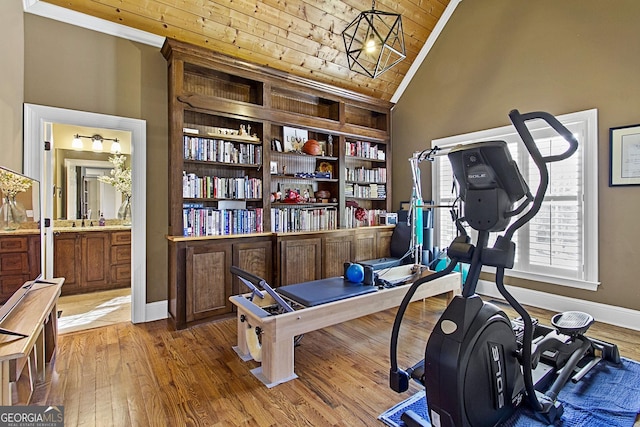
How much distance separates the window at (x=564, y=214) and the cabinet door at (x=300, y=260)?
7.76 feet

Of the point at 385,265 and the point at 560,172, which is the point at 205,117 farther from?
the point at 560,172

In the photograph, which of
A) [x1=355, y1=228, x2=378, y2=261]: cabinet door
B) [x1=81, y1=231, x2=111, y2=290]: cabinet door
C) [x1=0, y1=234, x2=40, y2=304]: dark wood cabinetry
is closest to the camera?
[x1=0, y1=234, x2=40, y2=304]: dark wood cabinetry

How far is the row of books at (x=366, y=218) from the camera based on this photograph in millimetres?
4797

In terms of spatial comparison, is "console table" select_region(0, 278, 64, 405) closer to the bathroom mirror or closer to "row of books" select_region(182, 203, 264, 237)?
"row of books" select_region(182, 203, 264, 237)

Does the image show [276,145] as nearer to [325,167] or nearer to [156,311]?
[325,167]

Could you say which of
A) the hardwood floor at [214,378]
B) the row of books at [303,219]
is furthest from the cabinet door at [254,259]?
the hardwood floor at [214,378]

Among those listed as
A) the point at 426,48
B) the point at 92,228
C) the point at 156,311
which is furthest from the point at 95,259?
the point at 426,48

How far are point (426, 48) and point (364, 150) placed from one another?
1720 mm

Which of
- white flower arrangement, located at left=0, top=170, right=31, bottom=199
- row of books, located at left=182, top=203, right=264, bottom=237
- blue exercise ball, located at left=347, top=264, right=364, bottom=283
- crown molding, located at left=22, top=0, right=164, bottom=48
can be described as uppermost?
crown molding, located at left=22, top=0, right=164, bottom=48

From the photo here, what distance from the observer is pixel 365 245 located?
4.68 metres

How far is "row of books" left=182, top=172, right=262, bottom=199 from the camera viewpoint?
3.50 m

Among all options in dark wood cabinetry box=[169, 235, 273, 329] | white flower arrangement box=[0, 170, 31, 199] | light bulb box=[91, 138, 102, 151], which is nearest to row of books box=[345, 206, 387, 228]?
dark wood cabinetry box=[169, 235, 273, 329]

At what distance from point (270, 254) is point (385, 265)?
1.37 metres

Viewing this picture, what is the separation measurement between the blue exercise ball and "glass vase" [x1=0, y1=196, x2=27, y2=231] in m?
2.38
